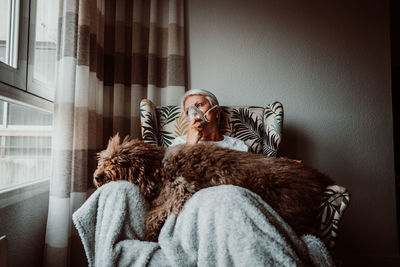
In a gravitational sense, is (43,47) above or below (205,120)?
above

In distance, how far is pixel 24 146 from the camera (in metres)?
1.05

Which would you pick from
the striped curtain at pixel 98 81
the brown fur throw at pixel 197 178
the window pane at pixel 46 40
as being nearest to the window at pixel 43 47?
the window pane at pixel 46 40

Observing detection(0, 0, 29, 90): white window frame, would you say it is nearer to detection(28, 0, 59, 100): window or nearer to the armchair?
detection(28, 0, 59, 100): window

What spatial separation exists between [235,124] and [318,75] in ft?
2.69

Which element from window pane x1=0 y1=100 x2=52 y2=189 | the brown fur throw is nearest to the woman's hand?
the brown fur throw

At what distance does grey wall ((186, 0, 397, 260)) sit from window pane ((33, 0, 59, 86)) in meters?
0.87

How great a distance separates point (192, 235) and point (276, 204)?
273mm

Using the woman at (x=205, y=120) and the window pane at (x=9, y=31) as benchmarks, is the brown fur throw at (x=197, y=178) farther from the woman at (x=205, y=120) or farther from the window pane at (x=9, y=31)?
the window pane at (x=9, y=31)

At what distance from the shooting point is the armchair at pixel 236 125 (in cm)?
132

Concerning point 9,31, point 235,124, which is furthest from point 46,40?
point 235,124

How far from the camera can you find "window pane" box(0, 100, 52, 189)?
0.93 metres

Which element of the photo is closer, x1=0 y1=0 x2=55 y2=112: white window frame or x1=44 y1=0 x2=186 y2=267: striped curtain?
x1=0 y1=0 x2=55 y2=112: white window frame

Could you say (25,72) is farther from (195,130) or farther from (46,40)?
(195,130)

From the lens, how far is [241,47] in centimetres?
172
